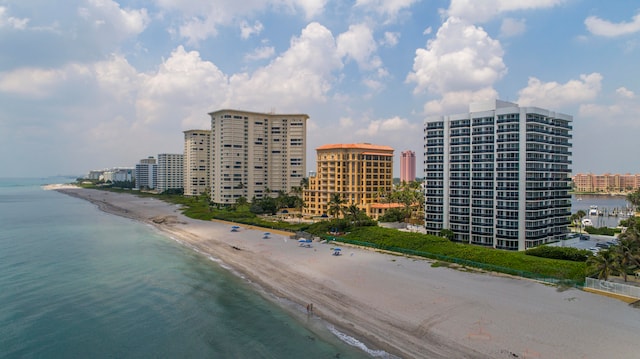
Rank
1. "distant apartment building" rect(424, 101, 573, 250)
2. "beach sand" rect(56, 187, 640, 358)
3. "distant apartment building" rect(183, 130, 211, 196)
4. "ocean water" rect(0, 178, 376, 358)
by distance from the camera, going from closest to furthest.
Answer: "beach sand" rect(56, 187, 640, 358), "ocean water" rect(0, 178, 376, 358), "distant apartment building" rect(424, 101, 573, 250), "distant apartment building" rect(183, 130, 211, 196)

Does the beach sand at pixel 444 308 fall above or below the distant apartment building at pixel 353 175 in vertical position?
below

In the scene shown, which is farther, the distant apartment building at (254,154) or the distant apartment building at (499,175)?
the distant apartment building at (254,154)

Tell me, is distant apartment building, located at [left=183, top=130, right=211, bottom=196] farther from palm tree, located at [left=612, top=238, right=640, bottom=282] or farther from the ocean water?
palm tree, located at [left=612, top=238, right=640, bottom=282]

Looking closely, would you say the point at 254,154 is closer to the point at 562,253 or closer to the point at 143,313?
the point at 143,313

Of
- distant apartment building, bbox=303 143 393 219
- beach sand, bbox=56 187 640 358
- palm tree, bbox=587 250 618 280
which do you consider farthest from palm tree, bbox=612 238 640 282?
distant apartment building, bbox=303 143 393 219

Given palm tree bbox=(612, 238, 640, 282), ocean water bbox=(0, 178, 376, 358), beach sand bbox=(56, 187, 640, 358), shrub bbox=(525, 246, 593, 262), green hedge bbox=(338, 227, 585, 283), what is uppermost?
palm tree bbox=(612, 238, 640, 282)

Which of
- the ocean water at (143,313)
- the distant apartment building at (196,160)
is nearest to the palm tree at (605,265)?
the ocean water at (143,313)

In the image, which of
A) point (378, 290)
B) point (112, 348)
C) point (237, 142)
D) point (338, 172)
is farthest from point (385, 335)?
point (237, 142)

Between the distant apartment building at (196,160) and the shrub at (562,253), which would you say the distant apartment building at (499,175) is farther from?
the distant apartment building at (196,160)
